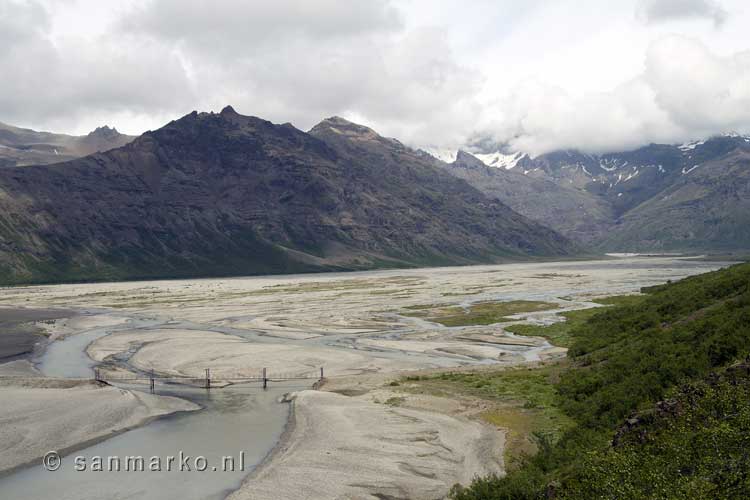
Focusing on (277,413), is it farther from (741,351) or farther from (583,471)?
(741,351)

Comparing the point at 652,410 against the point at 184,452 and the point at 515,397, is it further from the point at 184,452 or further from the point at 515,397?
the point at 184,452

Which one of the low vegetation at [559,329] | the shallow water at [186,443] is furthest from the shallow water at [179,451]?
the low vegetation at [559,329]

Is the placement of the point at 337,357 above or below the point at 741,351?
below

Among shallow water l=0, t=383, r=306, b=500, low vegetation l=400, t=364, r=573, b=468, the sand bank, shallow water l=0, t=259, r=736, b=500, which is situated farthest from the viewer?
low vegetation l=400, t=364, r=573, b=468

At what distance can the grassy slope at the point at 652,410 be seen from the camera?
59.9 ft

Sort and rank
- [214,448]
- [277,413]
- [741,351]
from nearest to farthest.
→ [741,351], [214,448], [277,413]

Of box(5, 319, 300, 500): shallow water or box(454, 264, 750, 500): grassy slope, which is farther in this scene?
box(5, 319, 300, 500): shallow water

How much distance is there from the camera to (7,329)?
9762cm

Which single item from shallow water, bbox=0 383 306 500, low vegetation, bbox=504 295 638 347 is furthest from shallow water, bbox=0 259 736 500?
low vegetation, bbox=504 295 638 347

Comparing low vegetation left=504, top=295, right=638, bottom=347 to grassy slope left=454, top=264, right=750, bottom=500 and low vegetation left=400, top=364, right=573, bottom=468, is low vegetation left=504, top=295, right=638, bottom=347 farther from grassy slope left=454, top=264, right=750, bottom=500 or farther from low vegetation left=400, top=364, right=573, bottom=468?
low vegetation left=400, top=364, right=573, bottom=468

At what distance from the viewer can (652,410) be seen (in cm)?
2573

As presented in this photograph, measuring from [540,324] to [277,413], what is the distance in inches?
2312

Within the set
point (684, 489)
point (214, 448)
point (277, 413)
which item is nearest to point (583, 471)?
point (684, 489)

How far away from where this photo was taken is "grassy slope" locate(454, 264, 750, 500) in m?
18.3
